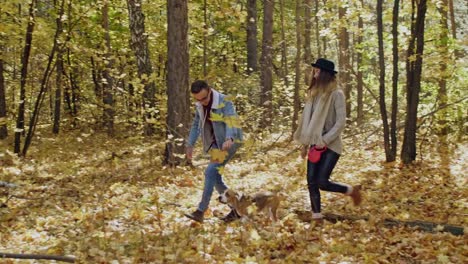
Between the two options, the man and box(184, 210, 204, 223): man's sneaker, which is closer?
the man

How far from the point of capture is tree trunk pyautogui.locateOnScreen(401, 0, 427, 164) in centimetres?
977

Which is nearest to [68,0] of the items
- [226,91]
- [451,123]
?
[226,91]

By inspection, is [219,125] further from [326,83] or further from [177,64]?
[177,64]

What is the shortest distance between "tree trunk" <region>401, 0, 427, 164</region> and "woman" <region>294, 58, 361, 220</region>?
435 cm

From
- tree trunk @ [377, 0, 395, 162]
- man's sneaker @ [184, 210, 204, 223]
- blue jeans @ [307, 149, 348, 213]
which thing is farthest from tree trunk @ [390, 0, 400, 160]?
man's sneaker @ [184, 210, 204, 223]

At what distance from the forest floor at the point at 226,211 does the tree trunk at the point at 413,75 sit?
17.0 inches

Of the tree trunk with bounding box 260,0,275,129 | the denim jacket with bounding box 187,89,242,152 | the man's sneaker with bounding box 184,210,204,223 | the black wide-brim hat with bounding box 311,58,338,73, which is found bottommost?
the man's sneaker with bounding box 184,210,204,223

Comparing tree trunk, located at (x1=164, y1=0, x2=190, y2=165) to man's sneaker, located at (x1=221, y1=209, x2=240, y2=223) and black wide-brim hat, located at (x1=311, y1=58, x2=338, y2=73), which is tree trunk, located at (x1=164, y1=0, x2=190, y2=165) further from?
black wide-brim hat, located at (x1=311, y1=58, x2=338, y2=73)

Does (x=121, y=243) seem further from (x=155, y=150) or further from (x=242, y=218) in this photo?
(x=155, y=150)

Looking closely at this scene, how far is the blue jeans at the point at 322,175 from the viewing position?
596cm

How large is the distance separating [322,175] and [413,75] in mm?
5144

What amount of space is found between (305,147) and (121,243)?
8.05 feet

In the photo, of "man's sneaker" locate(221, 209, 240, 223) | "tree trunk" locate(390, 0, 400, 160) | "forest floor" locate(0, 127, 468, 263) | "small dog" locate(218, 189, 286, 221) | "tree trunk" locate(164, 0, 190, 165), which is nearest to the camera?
"forest floor" locate(0, 127, 468, 263)

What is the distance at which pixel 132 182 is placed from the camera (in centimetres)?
953
